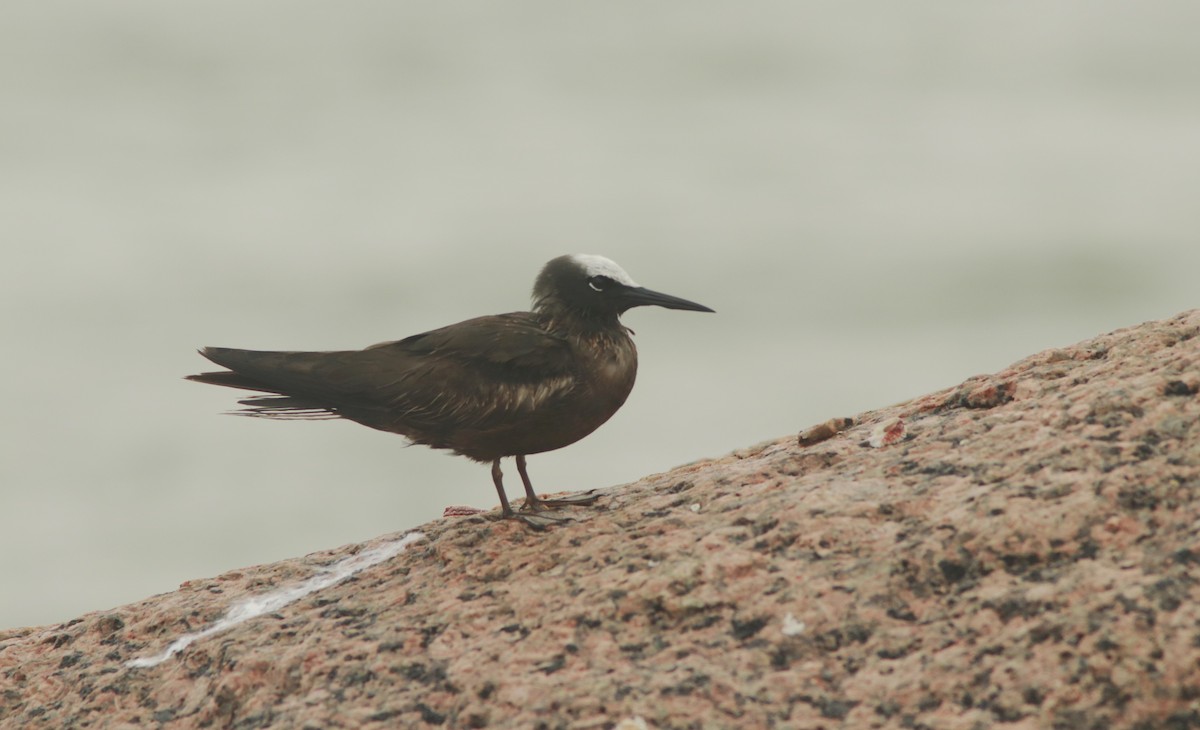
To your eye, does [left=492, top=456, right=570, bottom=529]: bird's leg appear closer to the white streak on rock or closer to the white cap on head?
the white streak on rock

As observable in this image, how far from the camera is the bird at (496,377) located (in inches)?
263

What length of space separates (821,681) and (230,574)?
11.6 feet

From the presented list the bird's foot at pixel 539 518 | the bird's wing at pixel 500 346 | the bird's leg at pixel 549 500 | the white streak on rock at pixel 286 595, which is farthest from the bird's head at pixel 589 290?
the white streak on rock at pixel 286 595

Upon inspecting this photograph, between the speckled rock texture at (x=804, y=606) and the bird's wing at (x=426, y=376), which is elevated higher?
the bird's wing at (x=426, y=376)

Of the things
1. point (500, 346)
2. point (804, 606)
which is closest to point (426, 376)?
point (500, 346)

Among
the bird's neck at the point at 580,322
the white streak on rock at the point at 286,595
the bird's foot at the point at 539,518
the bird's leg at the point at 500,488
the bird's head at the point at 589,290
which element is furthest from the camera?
the bird's head at the point at 589,290

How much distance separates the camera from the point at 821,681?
423 centimetres

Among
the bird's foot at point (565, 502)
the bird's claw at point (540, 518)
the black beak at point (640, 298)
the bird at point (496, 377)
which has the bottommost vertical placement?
the bird's claw at point (540, 518)

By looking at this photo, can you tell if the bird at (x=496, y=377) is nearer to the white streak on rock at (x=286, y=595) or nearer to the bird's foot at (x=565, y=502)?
the bird's foot at (x=565, y=502)

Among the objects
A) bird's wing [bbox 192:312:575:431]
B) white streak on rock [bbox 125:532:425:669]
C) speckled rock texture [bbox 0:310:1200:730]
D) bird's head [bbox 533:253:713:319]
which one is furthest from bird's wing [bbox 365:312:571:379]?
white streak on rock [bbox 125:532:425:669]

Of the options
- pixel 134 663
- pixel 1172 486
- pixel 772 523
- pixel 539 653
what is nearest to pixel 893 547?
pixel 772 523

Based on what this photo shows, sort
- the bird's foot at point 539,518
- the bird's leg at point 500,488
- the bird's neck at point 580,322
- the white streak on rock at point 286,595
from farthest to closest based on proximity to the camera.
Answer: the bird's neck at point 580,322 < the bird's leg at point 500,488 < the bird's foot at point 539,518 < the white streak on rock at point 286,595

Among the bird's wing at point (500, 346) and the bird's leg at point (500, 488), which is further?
the bird's wing at point (500, 346)

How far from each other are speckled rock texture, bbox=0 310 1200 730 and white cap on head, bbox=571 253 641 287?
1.43m
